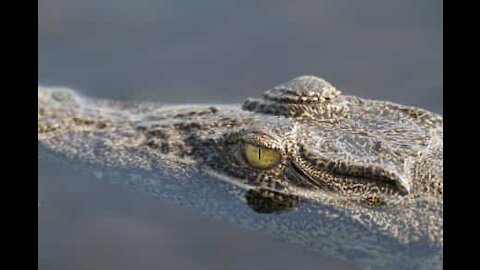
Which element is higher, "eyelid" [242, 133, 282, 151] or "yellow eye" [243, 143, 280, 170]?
"eyelid" [242, 133, 282, 151]

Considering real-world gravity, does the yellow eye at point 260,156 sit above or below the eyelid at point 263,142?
below

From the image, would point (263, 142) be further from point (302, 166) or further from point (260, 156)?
point (302, 166)

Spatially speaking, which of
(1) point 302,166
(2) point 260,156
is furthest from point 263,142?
(1) point 302,166

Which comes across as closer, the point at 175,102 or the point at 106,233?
the point at 106,233
